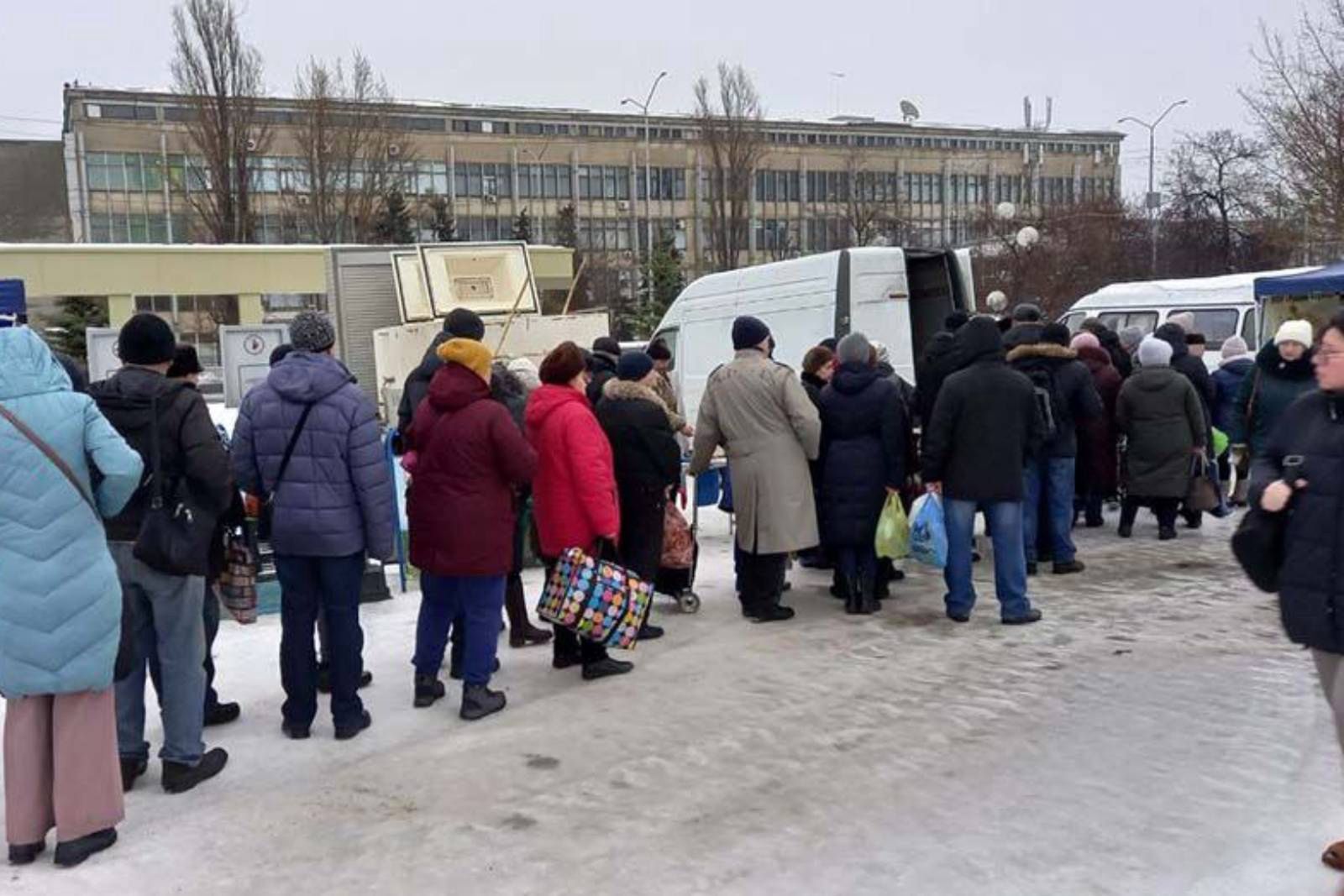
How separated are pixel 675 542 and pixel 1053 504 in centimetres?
315

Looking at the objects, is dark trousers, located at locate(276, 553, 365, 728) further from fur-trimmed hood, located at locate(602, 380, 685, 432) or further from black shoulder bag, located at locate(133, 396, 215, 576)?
fur-trimmed hood, located at locate(602, 380, 685, 432)

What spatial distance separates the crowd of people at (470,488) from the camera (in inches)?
164

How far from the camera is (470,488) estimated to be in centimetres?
560

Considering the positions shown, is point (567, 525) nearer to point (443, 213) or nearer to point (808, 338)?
point (808, 338)

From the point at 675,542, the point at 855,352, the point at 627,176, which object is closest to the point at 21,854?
the point at 675,542

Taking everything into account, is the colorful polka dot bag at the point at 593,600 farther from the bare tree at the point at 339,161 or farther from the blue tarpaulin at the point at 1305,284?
the bare tree at the point at 339,161

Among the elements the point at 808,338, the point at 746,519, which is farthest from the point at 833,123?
the point at 746,519

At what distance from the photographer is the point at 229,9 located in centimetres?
3397

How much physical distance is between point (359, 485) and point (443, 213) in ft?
182

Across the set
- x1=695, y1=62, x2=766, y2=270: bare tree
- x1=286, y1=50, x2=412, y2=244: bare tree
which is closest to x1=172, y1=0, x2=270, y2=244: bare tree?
x1=286, y1=50, x2=412, y2=244: bare tree

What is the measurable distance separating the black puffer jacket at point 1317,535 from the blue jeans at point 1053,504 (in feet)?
16.6

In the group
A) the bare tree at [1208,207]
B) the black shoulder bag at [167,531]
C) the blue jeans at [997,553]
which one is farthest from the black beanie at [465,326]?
the bare tree at [1208,207]

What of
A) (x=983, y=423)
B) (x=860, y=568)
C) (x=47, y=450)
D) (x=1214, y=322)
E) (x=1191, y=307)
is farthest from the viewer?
(x=1191, y=307)

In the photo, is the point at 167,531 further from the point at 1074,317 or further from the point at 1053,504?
the point at 1074,317
